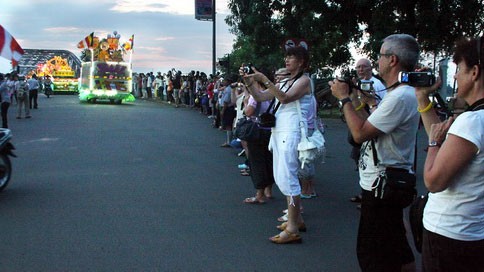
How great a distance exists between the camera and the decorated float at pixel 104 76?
105ft

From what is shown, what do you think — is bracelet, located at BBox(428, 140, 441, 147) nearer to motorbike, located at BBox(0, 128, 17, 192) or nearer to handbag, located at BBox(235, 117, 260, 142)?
handbag, located at BBox(235, 117, 260, 142)

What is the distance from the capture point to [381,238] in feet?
11.7

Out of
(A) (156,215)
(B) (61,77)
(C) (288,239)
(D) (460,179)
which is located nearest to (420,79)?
(D) (460,179)

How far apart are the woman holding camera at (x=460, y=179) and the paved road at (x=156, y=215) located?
7.66 feet

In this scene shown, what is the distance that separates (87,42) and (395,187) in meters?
32.7

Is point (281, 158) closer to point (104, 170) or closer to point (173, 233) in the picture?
point (173, 233)

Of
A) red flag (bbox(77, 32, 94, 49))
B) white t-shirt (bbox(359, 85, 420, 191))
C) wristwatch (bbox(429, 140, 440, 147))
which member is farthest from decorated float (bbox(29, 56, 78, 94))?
wristwatch (bbox(429, 140, 440, 147))

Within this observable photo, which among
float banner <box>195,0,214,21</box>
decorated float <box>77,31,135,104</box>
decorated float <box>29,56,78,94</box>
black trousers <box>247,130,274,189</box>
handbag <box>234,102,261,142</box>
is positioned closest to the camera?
handbag <box>234,102,261,142</box>

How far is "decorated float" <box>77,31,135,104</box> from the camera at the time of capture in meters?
32.0

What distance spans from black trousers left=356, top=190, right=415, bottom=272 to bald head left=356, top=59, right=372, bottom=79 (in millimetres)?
2969

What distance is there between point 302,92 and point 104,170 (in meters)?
5.33

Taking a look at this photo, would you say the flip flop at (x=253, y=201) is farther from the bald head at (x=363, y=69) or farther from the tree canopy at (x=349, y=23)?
the tree canopy at (x=349, y=23)

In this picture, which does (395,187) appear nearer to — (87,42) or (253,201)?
(253,201)

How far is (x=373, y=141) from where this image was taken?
3654 mm
